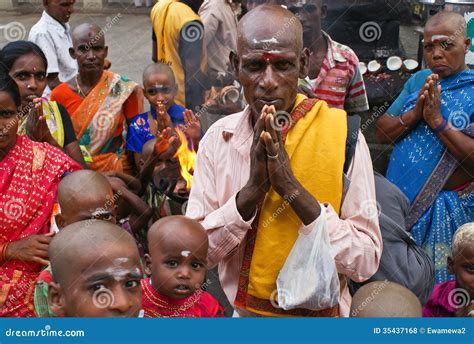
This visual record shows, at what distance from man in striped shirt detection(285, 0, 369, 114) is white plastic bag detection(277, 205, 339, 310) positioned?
5.86 feet

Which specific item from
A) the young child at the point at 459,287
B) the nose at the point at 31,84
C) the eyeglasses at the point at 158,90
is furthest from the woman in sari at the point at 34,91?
the young child at the point at 459,287

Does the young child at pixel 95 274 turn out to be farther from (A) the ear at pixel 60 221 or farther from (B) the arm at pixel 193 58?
(B) the arm at pixel 193 58

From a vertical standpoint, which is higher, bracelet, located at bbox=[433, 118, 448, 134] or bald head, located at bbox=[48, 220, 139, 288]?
bald head, located at bbox=[48, 220, 139, 288]

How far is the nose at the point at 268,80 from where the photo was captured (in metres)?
2.31

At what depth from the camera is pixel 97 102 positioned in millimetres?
4609

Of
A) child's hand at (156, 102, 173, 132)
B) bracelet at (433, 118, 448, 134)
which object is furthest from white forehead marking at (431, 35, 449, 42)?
child's hand at (156, 102, 173, 132)

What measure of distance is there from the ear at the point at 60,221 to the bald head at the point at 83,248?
2.11 feet

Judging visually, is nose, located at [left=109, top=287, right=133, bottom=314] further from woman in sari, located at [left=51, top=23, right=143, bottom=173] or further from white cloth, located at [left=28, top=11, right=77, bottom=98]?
white cloth, located at [left=28, top=11, right=77, bottom=98]

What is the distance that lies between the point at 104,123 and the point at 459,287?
236 centimetres

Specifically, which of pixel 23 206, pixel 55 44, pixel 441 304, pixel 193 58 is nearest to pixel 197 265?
pixel 23 206

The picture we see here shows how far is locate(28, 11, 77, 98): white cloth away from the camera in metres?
5.08

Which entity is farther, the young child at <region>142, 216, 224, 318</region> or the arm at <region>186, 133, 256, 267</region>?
the young child at <region>142, 216, 224, 318</region>

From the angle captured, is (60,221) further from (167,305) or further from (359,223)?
(359,223)

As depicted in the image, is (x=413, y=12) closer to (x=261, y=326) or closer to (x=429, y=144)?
(x=429, y=144)
